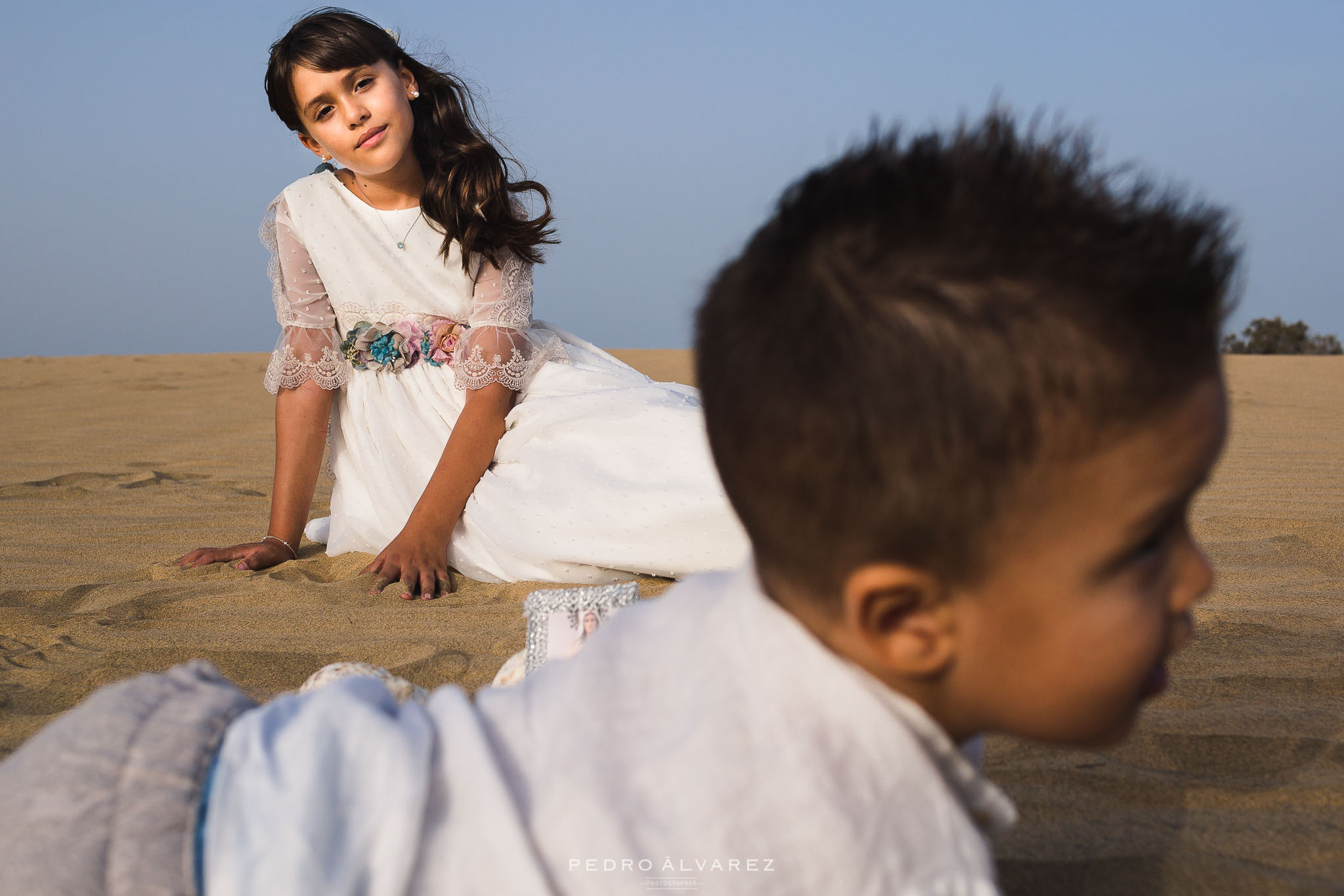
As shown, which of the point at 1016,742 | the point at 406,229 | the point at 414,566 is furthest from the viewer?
the point at 406,229

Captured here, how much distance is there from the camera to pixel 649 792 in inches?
35.4

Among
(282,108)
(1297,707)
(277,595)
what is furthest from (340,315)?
(1297,707)

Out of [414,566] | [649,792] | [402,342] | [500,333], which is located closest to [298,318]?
[402,342]

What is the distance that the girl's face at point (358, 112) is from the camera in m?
3.21

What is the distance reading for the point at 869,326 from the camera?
0.83 metres

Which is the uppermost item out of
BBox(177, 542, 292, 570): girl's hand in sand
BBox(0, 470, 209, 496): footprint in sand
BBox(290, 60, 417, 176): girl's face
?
BBox(290, 60, 417, 176): girl's face

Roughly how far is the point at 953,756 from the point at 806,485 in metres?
0.29

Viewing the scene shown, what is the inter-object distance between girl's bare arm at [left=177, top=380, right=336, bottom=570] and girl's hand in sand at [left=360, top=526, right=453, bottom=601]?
0.50m

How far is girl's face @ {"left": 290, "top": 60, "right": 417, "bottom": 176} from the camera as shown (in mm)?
3207

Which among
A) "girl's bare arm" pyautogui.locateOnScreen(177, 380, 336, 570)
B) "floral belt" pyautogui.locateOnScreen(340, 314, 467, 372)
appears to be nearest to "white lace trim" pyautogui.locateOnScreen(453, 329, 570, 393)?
"floral belt" pyautogui.locateOnScreen(340, 314, 467, 372)

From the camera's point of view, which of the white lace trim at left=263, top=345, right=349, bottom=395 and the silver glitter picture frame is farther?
the white lace trim at left=263, top=345, right=349, bottom=395

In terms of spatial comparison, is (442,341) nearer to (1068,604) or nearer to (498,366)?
(498,366)

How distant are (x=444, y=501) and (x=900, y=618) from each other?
2466 millimetres

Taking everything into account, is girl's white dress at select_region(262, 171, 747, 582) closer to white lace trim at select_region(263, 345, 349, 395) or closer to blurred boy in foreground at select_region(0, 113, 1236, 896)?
white lace trim at select_region(263, 345, 349, 395)
